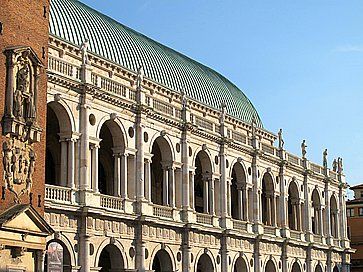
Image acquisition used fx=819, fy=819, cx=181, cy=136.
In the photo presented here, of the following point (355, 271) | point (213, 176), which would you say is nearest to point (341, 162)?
point (355, 271)

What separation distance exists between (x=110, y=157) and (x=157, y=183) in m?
5.75

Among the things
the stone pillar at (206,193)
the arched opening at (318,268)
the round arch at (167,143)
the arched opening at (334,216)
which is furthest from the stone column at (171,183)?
the arched opening at (334,216)

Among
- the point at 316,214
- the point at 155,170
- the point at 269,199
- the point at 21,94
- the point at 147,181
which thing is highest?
the point at 21,94

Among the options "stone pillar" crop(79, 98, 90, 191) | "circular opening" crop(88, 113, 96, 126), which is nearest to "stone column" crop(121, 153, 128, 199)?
"circular opening" crop(88, 113, 96, 126)

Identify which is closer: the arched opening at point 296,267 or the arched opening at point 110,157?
the arched opening at point 110,157

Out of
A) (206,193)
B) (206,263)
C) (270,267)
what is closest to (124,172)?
(206,193)

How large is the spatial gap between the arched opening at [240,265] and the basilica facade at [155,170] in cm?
8

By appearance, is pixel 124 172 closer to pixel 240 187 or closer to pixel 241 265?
pixel 240 187

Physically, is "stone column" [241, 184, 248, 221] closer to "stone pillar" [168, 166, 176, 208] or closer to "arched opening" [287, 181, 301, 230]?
"arched opening" [287, 181, 301, 230]

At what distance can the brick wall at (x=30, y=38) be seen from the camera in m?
35.4

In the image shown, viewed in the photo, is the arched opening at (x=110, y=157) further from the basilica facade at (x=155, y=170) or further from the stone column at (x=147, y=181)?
the stone column at (x=147, y=181)

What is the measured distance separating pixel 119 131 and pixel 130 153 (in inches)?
59.5

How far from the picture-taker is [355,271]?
100500 millimetres

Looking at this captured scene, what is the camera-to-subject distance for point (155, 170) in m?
55.9
